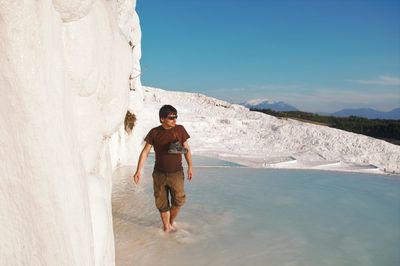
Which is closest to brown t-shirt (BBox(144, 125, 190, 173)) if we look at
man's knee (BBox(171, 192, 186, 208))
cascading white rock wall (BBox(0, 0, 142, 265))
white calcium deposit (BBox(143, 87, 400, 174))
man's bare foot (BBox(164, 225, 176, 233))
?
man's knee (BBox(171, 192, 186, 208))

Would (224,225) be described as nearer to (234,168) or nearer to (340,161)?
(234,168)

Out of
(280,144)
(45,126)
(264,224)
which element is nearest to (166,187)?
(264,224)

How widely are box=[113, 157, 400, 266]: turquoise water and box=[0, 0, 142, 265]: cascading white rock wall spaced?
6.97 ft

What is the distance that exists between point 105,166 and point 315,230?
3.26 metres

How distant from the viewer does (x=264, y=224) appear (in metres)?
4.80

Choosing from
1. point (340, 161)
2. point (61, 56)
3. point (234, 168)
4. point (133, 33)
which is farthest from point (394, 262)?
point (133, 33)

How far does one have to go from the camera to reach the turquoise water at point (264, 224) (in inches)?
150

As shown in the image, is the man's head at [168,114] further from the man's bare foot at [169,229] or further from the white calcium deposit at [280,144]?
the white calcium deposit at [280,144]

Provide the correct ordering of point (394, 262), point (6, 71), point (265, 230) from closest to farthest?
1. point (6, 71)
2. point (394, 262)
3. point (265, 230)

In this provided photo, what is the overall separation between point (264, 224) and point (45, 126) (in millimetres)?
3885

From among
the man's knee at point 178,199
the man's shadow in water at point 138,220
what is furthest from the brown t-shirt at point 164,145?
the man's shadow in water at point 138,220

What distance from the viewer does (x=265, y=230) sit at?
4.58m

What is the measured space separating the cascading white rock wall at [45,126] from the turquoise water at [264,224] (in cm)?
212

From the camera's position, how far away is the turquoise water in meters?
3.80
